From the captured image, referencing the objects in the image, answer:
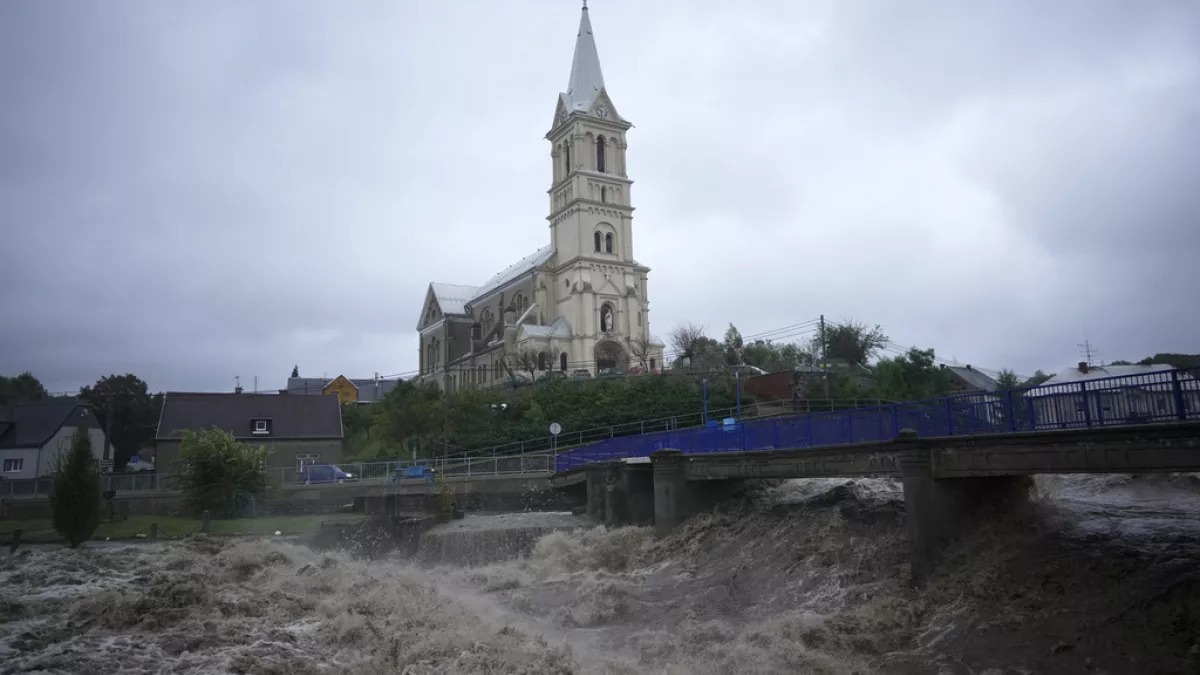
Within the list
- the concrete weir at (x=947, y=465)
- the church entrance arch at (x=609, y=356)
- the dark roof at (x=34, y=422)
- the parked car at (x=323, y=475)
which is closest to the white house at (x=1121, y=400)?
the concrete weir at (x=947, y=465)

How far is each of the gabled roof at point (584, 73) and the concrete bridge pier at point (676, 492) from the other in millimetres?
60935

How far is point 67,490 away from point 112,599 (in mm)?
13809

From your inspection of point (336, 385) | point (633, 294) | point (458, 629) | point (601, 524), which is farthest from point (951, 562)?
point (336, 385)

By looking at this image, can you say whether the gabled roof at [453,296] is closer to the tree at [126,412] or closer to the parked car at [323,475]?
the tree at [126,412]

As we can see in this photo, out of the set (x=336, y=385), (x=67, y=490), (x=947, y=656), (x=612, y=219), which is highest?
(x=612, y=219)

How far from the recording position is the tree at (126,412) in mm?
78125

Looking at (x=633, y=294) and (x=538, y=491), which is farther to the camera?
(x=633, y=294)

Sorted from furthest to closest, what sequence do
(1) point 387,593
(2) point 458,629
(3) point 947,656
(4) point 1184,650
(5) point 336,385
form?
(5) point 336,385, (1) point 387,593, (2) point 458,629, (3) point 947,656, (4) point 1184,650

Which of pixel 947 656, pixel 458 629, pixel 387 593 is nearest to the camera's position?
pixel 947 656

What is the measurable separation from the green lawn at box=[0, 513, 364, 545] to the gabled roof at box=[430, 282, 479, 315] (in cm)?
6002

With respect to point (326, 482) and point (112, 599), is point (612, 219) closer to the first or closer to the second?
point (326, 482)

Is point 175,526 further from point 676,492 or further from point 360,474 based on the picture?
point 676,492

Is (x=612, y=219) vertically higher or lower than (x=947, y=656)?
higher

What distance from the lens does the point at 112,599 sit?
1778cm
